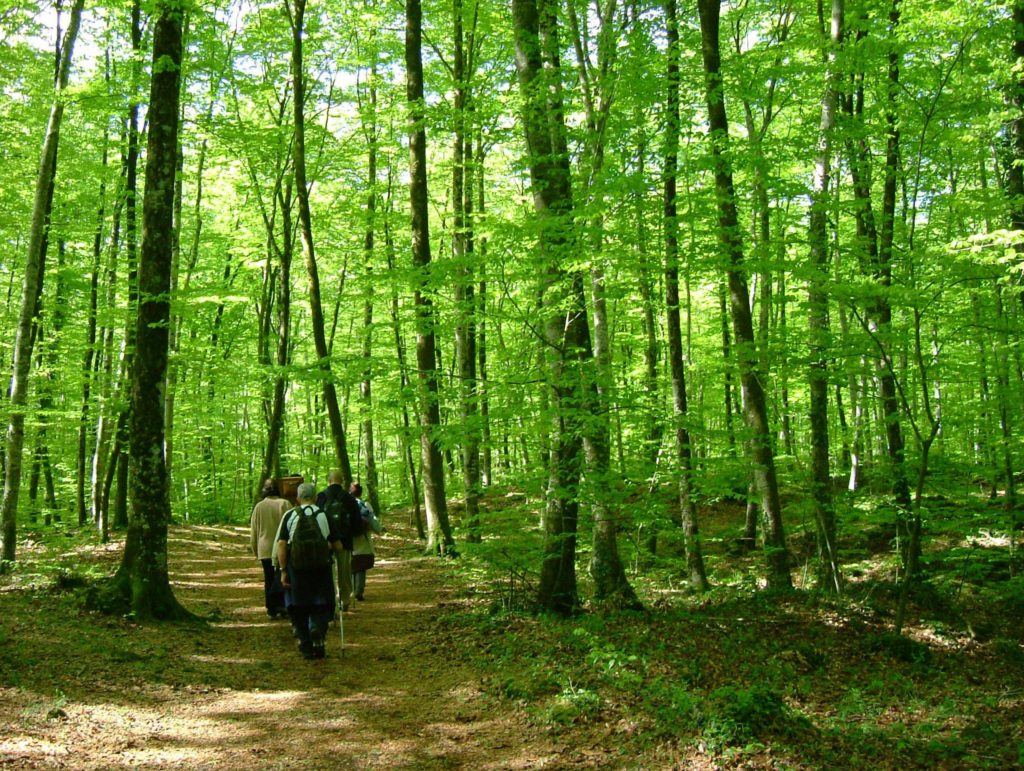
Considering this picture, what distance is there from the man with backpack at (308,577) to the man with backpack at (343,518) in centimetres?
132

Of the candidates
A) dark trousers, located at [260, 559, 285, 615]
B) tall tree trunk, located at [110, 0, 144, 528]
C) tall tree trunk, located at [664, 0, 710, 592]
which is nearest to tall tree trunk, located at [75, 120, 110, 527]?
tall tree trunk, located at [110, 0, 144, 528]

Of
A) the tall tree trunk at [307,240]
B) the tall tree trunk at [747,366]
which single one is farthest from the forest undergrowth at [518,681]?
the tall tree trunk at [307,240]

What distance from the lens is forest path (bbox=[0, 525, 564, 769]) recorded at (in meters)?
4.57

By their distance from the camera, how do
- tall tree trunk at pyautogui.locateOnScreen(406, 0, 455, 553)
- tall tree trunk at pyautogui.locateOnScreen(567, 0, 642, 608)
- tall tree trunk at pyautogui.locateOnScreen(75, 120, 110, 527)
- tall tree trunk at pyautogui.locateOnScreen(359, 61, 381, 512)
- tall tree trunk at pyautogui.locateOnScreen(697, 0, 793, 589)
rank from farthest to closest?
1. tall tree trunk at pyautogui.locateOnScreen(75, 120, 110, 527)
2. tall tree trunk at pyautogui.locateOnScreen(359, 61, 381, 512)
3. tall tree trunk at pyautogui.locateOnScreen(406, 0, 455, 553)
4. tall tree trunk at pyautogui.locateOnScreen(697, 0, 793, 589)
5. tall tree trunk at pyautogui.locateOnScreen(567, 0, 642, 608)

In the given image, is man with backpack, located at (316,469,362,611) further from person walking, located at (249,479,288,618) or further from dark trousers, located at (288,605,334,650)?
dark trousers, located at (288,605,334,650)

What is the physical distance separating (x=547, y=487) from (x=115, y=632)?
480cm

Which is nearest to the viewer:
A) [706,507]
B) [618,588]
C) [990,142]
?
[618,588]

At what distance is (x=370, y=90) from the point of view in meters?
20.3

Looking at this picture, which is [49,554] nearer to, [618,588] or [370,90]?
[618,588]

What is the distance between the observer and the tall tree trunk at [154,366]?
7.83m

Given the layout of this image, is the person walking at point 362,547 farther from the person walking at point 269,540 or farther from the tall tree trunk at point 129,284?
the tall tree trunk at point 129,284

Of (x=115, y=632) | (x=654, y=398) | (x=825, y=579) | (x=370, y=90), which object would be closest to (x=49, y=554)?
(x=115, y=632)

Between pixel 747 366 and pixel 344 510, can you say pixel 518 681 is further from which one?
pixel 747 366

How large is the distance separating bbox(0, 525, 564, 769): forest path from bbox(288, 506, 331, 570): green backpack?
97 centimetres
